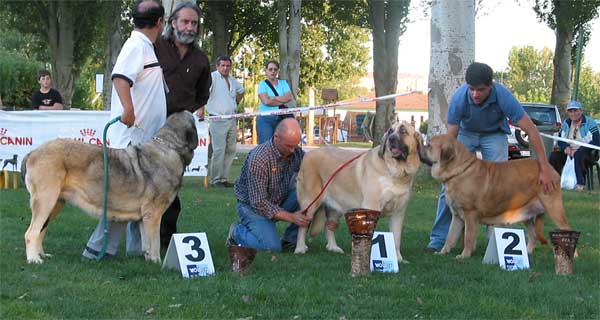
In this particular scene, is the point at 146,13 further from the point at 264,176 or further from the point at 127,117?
the point at 264,176

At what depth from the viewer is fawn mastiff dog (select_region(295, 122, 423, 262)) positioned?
6.65 meters

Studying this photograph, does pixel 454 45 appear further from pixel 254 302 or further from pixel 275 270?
pixel 254 302

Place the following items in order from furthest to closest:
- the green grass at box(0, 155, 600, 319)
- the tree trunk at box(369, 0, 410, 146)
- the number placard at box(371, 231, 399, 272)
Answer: the tree trunk at box(369, 0, 410, 146)
the number placard at box(371, 231, 399, 272)
the green grass at box(0, 155, 600, 319)

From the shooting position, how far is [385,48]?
26828 mm

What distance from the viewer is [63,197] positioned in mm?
6039

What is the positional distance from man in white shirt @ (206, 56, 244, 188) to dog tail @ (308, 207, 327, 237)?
5787 millimetres

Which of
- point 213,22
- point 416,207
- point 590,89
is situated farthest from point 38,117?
point 590,89

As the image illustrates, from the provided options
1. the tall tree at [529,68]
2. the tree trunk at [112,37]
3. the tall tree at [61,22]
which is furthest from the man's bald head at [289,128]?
the tall tree at [529,68]

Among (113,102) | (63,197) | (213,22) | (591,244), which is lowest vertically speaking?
(591,244)

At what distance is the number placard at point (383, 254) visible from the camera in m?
6.17

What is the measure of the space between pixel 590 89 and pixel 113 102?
66.5 meters

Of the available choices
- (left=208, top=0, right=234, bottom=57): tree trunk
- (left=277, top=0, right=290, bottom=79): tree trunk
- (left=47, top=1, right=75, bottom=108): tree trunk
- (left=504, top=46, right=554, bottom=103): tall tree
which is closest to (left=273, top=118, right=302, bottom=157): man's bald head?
(left=277, top=0, right=290, bottom=79): tree trunk

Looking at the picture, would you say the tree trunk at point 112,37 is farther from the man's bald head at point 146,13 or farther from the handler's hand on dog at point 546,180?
the handler's hand on dog at point 546,180

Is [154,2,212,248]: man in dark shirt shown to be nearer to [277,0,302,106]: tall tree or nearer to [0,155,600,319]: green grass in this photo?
[0,155,600,319]: green grass
